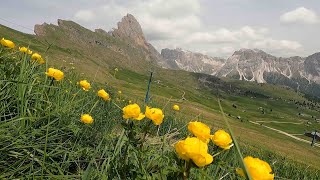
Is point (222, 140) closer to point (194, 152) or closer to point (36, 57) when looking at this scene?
point (194, 152)

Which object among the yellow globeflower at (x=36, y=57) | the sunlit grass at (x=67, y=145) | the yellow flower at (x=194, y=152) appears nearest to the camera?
the yellow flower at (x=194, y=152)

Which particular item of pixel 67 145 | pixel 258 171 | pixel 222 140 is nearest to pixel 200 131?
pixel 222 140

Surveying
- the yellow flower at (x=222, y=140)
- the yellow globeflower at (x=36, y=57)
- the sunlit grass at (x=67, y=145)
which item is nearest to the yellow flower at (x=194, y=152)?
the sunlit grass at (x=67, y=145)

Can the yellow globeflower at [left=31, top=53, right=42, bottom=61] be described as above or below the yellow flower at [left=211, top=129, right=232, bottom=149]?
above

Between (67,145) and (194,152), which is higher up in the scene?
(194,152)

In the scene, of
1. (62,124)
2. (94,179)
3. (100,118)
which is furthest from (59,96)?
(94,179)

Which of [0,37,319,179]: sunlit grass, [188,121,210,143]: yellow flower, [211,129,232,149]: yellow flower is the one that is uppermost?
[188,121,210,143]: yellow flower

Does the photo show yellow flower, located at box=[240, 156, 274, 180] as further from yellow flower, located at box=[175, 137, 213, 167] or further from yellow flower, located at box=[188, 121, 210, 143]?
yellow flower, located at box=[188, 121, 210, 143]

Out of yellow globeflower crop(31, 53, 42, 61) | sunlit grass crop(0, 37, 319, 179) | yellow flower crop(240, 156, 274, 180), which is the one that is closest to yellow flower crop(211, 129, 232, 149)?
sunlit grass crop(0, 37, 319, 179)

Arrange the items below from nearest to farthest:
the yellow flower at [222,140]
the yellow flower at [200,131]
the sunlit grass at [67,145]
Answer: the yellow flower at [200,131]
the yellow flower at [222,140]
the sunlit grass at [67,145]

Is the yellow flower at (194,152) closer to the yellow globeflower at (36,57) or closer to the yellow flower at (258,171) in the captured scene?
the yellow flower at (258,171)

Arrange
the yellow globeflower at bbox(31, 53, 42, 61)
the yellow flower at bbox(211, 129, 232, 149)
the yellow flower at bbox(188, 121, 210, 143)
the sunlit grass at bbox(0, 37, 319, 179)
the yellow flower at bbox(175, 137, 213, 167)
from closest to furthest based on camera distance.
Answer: the yellow flower at bbox(175, 137, 213, 167), the yellow flower at bbox(188, 121, 210, 143), the yellow flower at bbox(211, 129, 232, 149), the sunlit grass at bbox(0, 37, 319, 179), the yellow globeflower at bbox(31, 53, 42, 61)

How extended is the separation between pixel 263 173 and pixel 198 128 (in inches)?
30.8

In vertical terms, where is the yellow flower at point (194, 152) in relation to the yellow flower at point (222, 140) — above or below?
above
